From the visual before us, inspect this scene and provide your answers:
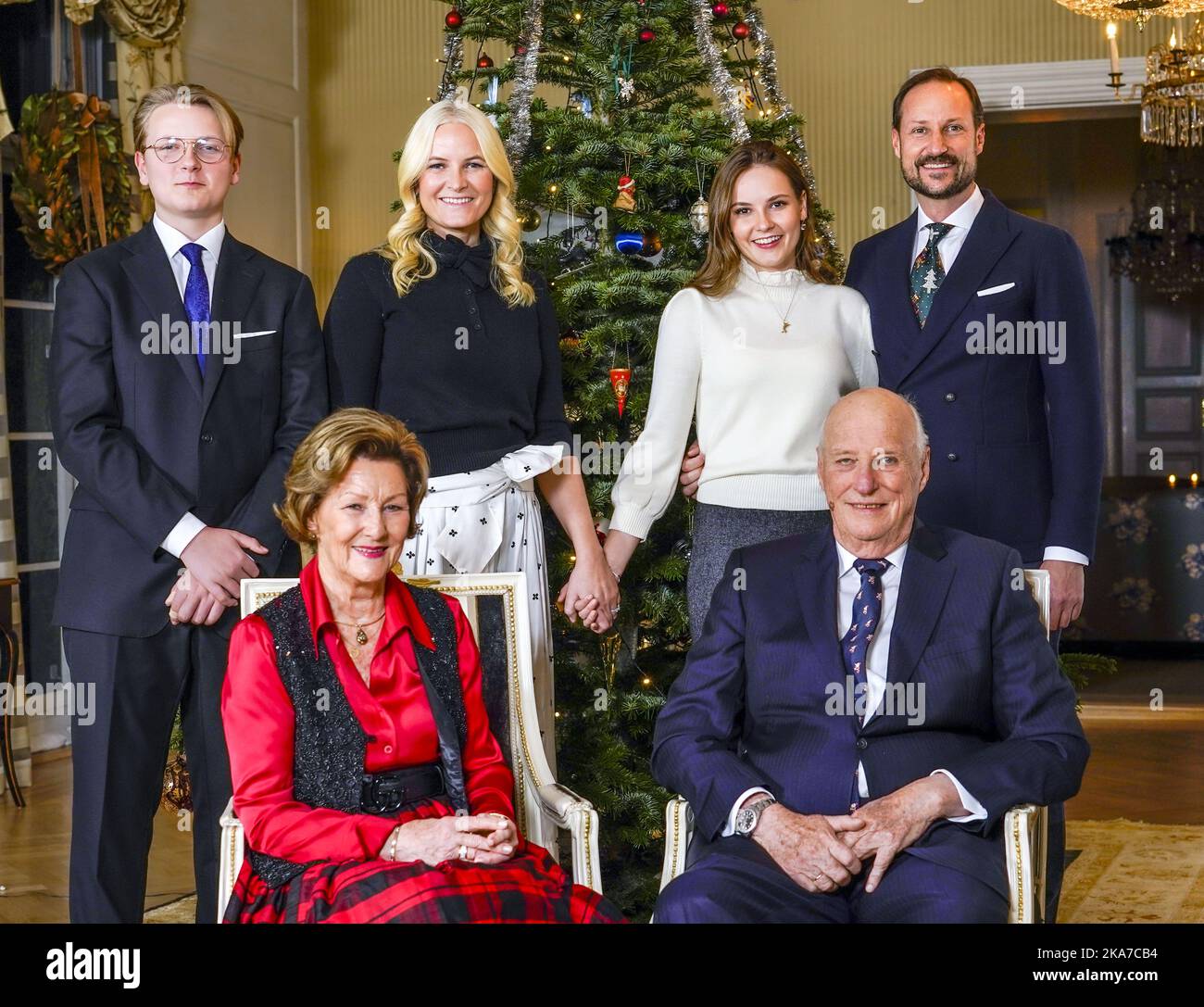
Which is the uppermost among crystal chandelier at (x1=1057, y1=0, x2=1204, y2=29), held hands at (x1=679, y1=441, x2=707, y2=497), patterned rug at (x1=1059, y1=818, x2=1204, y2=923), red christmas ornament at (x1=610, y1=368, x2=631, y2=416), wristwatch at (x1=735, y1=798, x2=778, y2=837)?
crystal chandelier at (x1=1057, y1=0, x2=1204, y2=29)

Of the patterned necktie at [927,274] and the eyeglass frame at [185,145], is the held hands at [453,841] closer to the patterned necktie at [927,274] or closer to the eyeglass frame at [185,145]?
the eyeglass frame at [185,145]

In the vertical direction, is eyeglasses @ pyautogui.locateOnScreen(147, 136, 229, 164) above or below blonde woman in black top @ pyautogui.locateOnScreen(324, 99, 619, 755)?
above

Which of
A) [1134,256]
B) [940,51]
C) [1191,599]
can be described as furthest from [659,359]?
[1134,256]

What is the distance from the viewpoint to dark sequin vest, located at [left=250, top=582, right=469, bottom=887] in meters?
2.22

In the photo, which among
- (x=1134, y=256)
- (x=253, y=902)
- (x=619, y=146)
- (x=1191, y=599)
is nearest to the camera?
(x=253, y=902)

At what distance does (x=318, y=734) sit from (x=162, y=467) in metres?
0.78

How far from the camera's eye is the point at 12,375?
19.1ft

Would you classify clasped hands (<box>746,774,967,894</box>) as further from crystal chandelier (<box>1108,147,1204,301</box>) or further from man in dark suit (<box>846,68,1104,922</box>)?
crystal chandelier (<box>1108,147,1204,301</box>)

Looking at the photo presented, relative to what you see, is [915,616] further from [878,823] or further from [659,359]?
[659,359]

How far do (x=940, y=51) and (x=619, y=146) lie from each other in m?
3.98

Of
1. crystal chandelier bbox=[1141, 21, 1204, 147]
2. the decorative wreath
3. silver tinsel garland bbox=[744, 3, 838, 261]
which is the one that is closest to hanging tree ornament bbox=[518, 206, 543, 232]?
silver tinsel garland bbox=[744, 3, 838, 261]

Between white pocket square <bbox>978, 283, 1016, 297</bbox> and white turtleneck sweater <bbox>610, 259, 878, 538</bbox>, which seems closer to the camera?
white turtleneck sweater <bbox>610, 259, 878, 538</bbox>

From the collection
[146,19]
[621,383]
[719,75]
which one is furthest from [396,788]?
[146,19]

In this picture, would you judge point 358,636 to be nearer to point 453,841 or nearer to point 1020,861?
point 453,841
